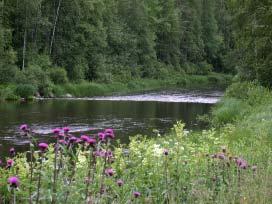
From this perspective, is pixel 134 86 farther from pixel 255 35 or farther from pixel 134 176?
pixel 134 176

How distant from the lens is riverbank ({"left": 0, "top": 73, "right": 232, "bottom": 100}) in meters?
40.6

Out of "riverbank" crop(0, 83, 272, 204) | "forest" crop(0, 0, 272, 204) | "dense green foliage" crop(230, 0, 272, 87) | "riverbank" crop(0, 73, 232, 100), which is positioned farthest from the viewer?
"riverbank" crop(0, 73, 232, 100)

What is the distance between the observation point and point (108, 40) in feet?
221

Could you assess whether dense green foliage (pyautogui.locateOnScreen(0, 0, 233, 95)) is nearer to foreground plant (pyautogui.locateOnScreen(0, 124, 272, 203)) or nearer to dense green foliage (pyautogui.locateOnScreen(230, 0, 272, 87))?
dense green foliage (pyautogui.locateOnScreen(230, 0, 272, 87))

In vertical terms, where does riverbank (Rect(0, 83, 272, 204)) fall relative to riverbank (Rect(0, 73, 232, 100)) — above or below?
above

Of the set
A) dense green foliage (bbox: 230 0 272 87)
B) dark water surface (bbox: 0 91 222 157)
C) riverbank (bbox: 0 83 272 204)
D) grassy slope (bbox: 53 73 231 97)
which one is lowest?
grassy slope (bbox: 53 73 231 97)

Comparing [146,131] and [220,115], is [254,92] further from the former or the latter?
[146,131]

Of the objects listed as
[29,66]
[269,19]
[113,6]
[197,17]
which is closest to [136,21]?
[113,6]

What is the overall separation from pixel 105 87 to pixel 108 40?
46.8ft

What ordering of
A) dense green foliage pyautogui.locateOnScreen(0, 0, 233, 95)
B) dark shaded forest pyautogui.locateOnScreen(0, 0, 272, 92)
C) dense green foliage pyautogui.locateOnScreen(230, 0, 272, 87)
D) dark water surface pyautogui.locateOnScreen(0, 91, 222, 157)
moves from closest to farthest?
1. dark water surface pyautogui.locateOnScreen(0, 91, 222, 157)
2. dense green foliage pyautogui.locateOnScreen(230, 0, 272, 87)
3. dark shaded forest pyautogui.locateOnScreen(0, 0, 272, 92)
4. dense green foliage pyautogui.locateOnScreen(0, 0, 233, 95)

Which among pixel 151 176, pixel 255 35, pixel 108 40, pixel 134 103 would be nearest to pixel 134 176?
pixel 151 176

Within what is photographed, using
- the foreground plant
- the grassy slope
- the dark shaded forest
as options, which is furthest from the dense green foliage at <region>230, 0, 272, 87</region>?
the grassy slope

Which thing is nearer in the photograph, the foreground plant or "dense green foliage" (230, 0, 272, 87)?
the foreground plant

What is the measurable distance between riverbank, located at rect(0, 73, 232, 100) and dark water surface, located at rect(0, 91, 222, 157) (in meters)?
6.63
